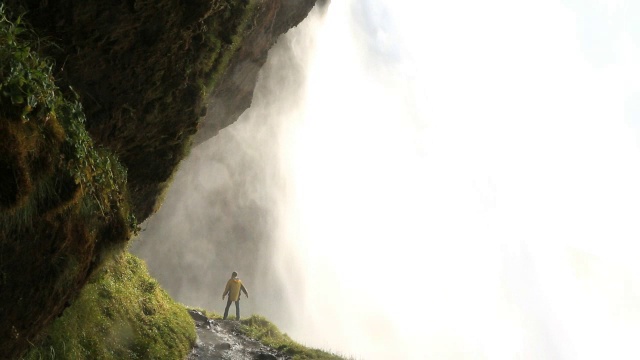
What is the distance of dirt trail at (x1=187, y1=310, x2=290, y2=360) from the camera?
12735mm

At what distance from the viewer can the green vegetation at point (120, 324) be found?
24.0 feet

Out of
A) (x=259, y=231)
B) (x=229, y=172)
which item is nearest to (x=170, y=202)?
(x=229, y=172)

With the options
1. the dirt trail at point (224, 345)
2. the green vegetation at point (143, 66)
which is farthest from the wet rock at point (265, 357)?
the green vegetation at point (143, 66)

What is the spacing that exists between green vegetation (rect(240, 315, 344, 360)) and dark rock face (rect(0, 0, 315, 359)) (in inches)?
281

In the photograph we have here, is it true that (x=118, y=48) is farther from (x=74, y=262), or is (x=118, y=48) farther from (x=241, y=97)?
(x=241, y=97)

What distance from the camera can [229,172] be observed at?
4466 cm

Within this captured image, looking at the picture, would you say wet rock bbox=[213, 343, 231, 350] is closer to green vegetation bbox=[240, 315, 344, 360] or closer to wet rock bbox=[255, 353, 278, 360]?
wet rock bbox=[255, 353, 278, 360]

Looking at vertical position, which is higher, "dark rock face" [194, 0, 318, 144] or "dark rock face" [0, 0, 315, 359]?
"dark rock face" [194, 0, 318, 144]

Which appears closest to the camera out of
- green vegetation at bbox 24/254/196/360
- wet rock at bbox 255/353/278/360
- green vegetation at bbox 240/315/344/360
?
green vegetation at bbox 24/254/196/360

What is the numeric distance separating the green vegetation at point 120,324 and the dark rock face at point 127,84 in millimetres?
874

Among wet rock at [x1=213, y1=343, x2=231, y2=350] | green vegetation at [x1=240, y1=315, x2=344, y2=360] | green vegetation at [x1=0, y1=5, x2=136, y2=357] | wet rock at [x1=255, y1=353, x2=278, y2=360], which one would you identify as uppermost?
green vegetation at [x1=240, y1=315, x2=344, y2=360]

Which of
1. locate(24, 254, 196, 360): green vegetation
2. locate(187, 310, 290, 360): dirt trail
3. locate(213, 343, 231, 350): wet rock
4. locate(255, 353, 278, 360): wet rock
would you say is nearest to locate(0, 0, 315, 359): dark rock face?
locate(24, 254, 196, 360): green vegetation

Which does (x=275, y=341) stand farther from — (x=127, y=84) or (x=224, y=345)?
(x=127, y=84)

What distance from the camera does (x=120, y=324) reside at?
9.59 metres
